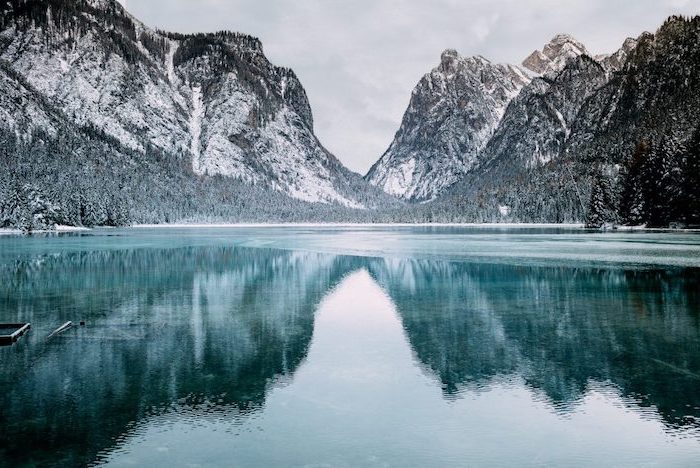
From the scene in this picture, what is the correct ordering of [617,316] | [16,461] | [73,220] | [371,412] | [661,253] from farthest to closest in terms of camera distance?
1. [73,220]
2. [661,253]
3. [617,316]
4. [371,412]
5. [16,461]

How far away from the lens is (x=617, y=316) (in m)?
25.3

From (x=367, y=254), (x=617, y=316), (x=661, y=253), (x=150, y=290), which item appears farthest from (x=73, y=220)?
(x=617, y=316)

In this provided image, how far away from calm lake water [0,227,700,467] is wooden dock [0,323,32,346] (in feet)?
1.39

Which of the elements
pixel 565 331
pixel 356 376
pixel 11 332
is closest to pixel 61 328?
pixel 11 332

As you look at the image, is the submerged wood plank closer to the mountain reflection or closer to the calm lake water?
the calm lake water

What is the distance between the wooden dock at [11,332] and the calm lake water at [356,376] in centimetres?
42

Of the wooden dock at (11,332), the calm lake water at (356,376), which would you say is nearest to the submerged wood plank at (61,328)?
the calm lake water at (356,376)

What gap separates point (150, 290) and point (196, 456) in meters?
25.6

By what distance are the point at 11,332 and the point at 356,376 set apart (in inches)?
515

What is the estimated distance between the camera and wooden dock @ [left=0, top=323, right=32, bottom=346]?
Result: 66.9ft

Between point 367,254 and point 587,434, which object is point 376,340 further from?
point 367,254

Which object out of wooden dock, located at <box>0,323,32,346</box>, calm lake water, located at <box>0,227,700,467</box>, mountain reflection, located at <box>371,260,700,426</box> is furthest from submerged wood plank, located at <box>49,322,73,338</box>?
mountain reflection, located at <box>371,260,700,426</box>

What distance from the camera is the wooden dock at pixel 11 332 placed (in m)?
20.4

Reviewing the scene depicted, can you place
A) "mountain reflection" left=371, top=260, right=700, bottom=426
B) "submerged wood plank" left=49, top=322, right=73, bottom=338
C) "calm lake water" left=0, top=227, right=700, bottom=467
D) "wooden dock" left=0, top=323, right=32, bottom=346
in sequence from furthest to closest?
"submerged wood plank" left=49, top=322, right=73, bottom=338 < "wooden dock" left=0, top=323, right=32, bottom=346 < "mountain reflection" left=371, top=260, right=700, bottom=426 < "calm lake water" left=0, top=227, right=700, bottom=467
